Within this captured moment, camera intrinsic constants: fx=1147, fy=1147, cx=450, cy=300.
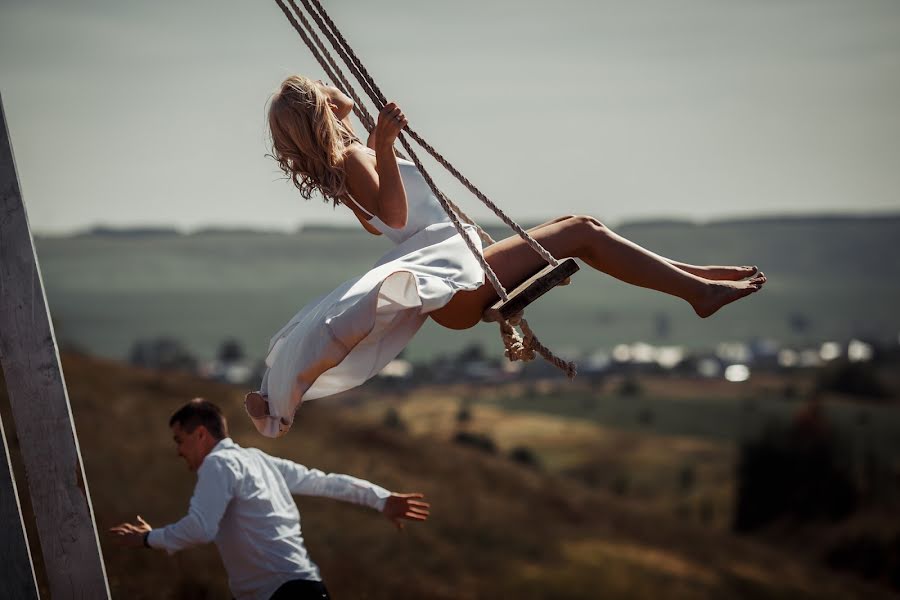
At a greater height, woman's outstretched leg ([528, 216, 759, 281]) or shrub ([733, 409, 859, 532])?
woman's outstretched leg ([528, 216, 759, 281])

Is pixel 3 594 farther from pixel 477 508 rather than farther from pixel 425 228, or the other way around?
pixel 477 508

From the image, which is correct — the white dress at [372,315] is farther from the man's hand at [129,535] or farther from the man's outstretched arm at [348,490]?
the man's hand at [129,535]

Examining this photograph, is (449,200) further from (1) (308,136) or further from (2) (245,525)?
(2) (245,525)

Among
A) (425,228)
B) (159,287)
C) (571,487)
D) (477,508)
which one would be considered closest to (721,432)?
(571,487)

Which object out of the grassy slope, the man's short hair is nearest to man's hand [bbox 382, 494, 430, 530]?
the man's short hair

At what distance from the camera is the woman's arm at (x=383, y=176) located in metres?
4.94

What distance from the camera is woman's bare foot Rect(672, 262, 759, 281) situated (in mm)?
5559

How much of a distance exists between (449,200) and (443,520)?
2623 cm

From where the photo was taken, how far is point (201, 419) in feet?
Result: 16.7

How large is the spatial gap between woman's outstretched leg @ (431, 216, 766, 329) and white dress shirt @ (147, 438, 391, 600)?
1089 mm

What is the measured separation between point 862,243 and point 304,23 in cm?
10736

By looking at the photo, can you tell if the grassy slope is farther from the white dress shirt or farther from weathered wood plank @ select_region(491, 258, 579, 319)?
weathered wood plank @ select_region(491, 258, 579, 319)

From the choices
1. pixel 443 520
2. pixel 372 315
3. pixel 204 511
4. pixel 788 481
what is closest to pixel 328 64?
pixel 372 315

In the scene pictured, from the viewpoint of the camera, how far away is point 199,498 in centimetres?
492
